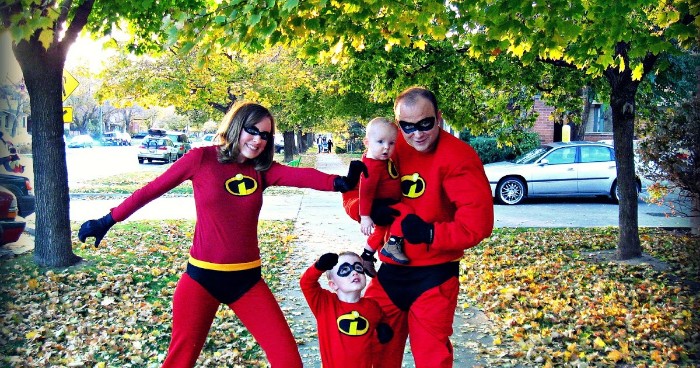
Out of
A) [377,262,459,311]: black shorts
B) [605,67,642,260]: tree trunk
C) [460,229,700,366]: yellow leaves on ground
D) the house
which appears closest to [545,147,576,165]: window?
[460,229,700,366]: yellow leaves on ground

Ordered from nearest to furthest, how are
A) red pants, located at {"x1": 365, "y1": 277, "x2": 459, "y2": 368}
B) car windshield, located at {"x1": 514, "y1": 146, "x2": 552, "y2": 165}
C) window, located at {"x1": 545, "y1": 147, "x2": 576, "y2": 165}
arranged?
red pants, located at {"x1": 365, "y1": 277, "x2": 459, "y2": 368}, window, located at {"x1": 545, "y1": 147, "x2": 576, "y2": 165}, car windshield, located at {"x1": 514, "y1": 146, "x2": 552, "y2": 165}

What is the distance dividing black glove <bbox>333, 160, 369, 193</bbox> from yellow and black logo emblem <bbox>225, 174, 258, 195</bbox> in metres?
0.47

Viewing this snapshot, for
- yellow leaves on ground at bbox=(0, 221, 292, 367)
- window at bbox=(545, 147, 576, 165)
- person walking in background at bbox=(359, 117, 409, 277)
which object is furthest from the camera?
window at bbox=(545, 147, 576, 165)

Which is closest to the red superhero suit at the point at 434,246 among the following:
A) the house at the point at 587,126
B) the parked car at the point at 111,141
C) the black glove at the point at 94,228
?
the black glove at the point at 94,228

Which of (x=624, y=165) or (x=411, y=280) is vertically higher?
(x=624, y=165)

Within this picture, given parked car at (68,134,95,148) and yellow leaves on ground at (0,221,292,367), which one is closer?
yellow leaves on ground at (0,221,292,367)

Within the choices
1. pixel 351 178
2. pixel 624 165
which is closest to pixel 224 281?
pixel 351 178

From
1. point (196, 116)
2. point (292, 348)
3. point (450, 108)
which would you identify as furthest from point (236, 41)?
point (196, 116)

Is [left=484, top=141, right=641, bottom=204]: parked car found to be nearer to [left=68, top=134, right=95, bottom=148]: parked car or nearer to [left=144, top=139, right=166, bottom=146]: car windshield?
[left=144, top=139, right=166, bottom=146]: car windshield

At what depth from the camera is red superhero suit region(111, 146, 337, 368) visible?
11.5 feet

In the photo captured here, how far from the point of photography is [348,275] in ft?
11.7

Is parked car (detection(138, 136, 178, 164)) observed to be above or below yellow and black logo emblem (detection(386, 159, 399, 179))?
above

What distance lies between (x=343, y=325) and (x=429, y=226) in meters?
0.77

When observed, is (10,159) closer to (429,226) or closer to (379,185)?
(379,185)
